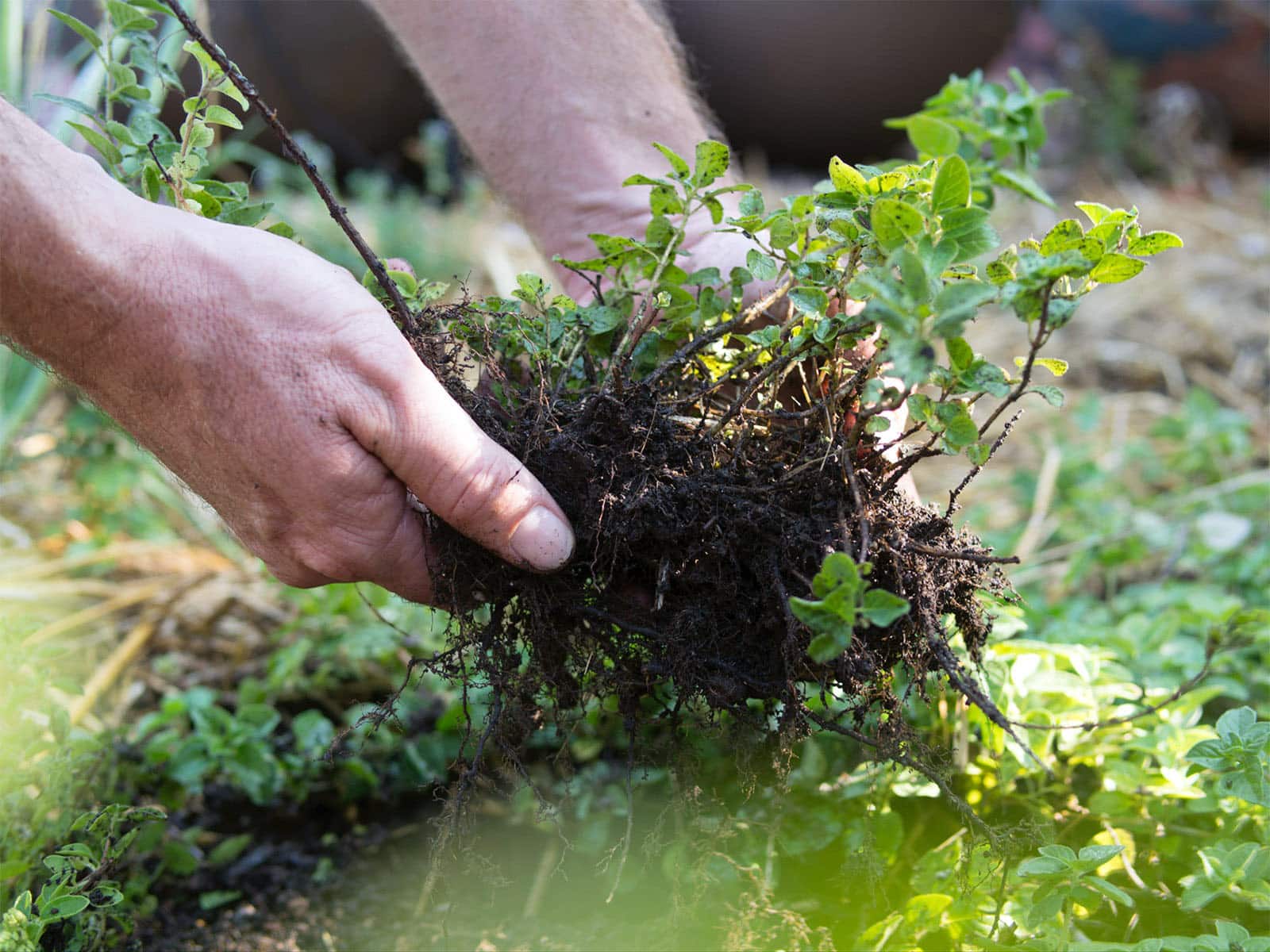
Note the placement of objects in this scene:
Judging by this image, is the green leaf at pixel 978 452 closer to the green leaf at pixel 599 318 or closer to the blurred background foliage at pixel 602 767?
the blurred background foliage at pixel 602 767

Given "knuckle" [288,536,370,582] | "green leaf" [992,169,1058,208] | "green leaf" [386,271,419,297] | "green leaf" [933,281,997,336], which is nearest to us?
"green leaf" [933,281,997,336]

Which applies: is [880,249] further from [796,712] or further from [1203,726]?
[1203,726]

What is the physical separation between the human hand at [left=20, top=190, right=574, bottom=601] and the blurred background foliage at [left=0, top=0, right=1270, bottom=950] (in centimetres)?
22

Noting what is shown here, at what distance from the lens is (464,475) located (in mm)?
990

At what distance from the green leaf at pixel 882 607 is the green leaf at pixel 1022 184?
769mm

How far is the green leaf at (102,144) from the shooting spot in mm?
1084

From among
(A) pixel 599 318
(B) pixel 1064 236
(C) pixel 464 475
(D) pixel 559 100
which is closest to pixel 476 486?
(C) pixel 464 475

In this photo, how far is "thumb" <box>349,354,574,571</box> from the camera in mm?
980

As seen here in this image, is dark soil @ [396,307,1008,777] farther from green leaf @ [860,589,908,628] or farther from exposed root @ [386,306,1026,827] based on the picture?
green leaf @ [860,589,908,628]

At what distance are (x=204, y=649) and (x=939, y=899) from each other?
5.18 ft

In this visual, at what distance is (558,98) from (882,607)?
1.11 meters

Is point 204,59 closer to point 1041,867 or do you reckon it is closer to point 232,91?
point 232,91

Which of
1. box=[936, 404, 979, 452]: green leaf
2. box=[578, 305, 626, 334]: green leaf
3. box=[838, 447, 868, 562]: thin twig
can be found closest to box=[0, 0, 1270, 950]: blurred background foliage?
box=[578, 305, 626, 334]: green leaf

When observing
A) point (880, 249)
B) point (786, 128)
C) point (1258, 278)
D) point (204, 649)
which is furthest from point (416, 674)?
point (786, 128)
